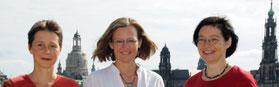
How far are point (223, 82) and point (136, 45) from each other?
1590 millimetres

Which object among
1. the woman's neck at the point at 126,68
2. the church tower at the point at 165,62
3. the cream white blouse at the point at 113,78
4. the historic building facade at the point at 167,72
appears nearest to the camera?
the cream white blouse at the point at 113,78

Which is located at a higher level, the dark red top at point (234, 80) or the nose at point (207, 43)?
the nose at point (207, 43)

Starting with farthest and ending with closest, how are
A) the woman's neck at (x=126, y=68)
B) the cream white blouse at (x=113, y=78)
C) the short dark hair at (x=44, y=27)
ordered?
the woman's neck at (x=126, y=68) → the cream white blouse at (x=113, y=78) → the short dark hair at (x=44, y=27)

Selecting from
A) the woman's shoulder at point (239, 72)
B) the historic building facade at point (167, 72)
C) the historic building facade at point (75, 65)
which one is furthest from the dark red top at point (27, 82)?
the historic building facade at point (75, 65)

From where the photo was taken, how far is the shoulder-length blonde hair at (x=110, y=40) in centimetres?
693

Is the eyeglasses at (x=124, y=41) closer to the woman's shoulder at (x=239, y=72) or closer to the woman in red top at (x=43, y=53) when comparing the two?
the woman in red top at (x=43, y=53)

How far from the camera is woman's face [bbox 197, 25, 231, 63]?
22.2 feet

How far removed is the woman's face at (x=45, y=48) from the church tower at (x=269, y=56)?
7873 cm

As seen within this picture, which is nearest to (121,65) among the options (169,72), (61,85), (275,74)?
(61,85)

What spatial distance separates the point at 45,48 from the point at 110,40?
1.17 metres

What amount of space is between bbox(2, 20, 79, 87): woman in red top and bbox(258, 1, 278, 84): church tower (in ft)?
258

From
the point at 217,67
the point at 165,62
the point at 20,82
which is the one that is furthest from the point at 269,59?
the point at 20,82

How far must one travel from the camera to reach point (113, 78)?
6.96 meters

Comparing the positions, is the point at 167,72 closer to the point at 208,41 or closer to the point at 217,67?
the point at 217,67
